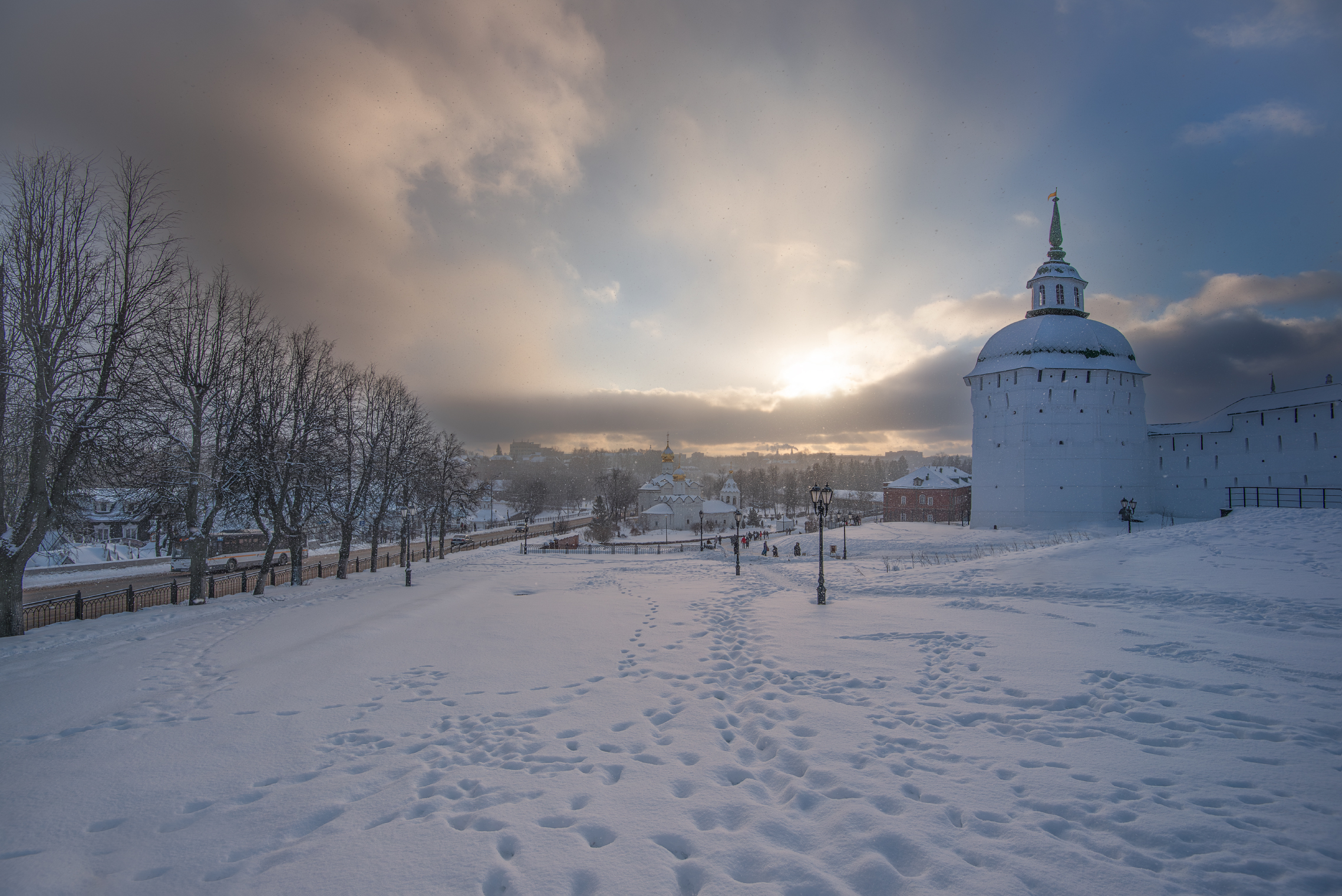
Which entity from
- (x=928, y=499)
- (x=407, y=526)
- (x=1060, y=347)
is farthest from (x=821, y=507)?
(x=928, y=499)

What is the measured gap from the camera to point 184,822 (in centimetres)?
438

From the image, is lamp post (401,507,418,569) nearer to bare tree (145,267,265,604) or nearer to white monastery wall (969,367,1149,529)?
bare tree (145,267,265,604)

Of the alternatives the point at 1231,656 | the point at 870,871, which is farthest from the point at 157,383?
the point at 1231,656

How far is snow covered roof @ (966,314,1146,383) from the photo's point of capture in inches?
1433

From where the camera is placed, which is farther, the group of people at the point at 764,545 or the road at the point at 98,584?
the group of people at the point at 764,545

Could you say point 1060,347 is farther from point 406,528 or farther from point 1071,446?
point 406,528

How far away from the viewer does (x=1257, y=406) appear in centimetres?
3141

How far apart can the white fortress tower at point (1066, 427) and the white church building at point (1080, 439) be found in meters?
0.06

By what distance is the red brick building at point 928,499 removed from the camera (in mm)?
52656

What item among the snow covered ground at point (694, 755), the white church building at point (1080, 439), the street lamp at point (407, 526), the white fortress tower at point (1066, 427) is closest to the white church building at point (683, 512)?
the white church building at point (1080, 439)

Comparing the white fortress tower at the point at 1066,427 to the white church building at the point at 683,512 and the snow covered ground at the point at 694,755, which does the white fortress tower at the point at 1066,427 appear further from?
the white church building at the point at 683,512

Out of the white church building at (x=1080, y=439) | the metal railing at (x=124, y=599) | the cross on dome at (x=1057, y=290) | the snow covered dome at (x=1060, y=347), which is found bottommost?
the metal railing at (x=124, y=599)

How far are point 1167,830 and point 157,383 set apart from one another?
2288cm

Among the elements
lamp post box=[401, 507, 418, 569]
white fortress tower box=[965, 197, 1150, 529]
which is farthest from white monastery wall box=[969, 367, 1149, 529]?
lamp post box=[401, 507, 418, 569]
